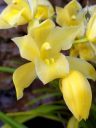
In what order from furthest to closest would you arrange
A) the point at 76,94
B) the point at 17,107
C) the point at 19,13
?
the point at 17,107 → the point at 19,13 → the point at 76,94

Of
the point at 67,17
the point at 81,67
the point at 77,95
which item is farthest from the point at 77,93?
the point at 67,17

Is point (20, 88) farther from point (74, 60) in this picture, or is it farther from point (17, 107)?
point (17, 107)

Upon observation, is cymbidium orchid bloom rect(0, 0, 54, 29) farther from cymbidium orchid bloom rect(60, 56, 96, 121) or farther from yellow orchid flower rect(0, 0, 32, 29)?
cymbidium orchid bloom rect(60, 56, 96, 121)

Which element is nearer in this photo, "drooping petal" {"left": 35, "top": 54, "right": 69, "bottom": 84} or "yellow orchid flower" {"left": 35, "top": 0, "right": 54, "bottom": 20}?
"drooping petal" {"left": 35, "top": 54, "right": 69, "bottom": 84}

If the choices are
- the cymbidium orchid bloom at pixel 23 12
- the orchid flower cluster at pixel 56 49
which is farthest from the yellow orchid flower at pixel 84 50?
the cymbidium orchid bloom at pixel 23 12

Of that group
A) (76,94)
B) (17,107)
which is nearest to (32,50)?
(76,94)

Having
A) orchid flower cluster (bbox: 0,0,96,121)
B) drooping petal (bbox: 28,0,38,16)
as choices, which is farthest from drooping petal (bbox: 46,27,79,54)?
drooping petal (bbox: 28,0,38,16)
